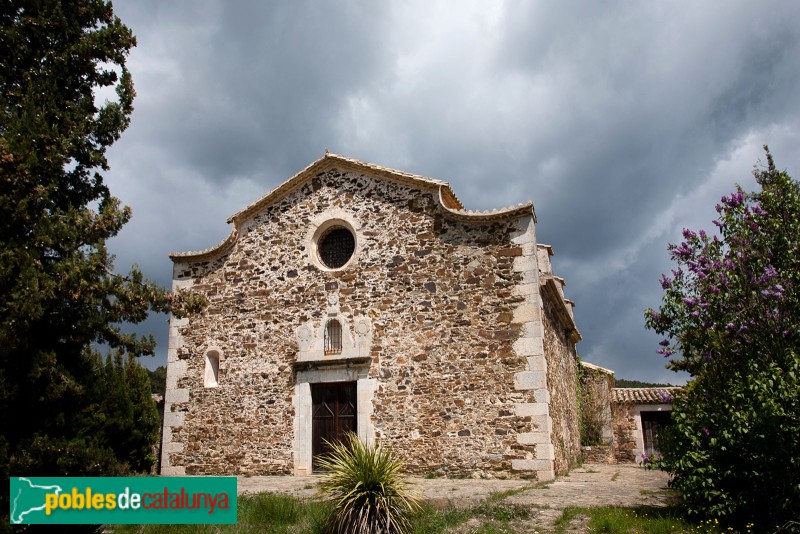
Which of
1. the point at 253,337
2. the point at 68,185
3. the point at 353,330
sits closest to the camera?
the point at 68,185

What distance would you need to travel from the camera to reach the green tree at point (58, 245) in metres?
6.10

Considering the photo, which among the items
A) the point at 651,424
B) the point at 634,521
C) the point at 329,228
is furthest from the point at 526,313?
the point at 651,424

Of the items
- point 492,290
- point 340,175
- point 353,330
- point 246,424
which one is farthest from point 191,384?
point 492,290

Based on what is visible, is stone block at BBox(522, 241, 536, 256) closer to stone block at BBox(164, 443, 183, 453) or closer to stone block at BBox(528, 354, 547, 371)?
stone block at BBox(528, 354, 547, 371)

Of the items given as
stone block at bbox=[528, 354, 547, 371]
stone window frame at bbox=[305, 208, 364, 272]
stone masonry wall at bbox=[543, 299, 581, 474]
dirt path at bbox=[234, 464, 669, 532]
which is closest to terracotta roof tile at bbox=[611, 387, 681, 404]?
stone masonry wall at bbox=[543, 299, 581, 474]

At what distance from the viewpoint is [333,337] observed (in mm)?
13766

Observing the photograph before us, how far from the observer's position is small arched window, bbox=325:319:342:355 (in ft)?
44.8

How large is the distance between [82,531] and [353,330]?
7.50 m

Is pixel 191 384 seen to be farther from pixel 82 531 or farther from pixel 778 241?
pixel 778 241

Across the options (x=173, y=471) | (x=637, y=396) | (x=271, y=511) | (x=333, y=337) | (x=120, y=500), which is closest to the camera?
(x=120, y=500)

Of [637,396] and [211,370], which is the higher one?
[211,370]

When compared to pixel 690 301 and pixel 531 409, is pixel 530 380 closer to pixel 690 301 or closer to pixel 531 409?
pixel 531 409

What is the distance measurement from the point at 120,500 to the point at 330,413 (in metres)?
6.99

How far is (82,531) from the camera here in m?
6.54
